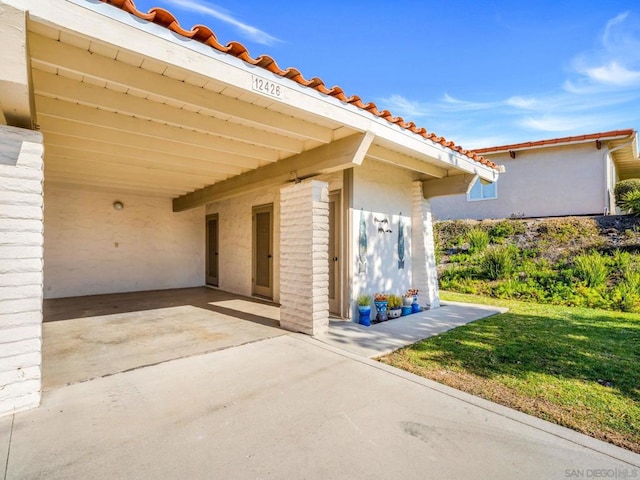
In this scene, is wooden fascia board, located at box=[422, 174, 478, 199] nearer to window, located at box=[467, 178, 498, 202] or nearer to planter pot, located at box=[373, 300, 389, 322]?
planter pot, located at box=[373, 300, 389, 322]

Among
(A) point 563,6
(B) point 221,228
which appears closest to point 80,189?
(B) point 221,228

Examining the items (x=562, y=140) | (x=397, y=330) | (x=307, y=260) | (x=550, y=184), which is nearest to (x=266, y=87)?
(x=307, y=260)

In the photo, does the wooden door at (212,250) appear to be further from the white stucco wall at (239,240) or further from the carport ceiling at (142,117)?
the carport ceiling at (142,117)

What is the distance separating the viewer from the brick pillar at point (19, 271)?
8.30 feet

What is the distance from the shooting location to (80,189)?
845 centimetres

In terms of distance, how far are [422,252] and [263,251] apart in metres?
3.82

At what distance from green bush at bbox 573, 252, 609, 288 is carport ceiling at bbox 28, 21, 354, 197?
7818mm

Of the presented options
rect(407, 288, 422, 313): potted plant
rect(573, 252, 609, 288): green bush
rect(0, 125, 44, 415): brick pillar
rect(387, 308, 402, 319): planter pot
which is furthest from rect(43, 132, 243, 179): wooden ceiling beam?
rect(573, 252, 609, 288): green bush

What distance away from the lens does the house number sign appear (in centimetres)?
306

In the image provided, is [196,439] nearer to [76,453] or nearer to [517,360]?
[76,453]

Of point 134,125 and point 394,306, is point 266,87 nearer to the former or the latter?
point 134,125

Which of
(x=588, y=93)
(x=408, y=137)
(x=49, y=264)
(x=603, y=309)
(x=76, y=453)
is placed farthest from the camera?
(x=588, y=93)

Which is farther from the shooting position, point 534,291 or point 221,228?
point 221,228

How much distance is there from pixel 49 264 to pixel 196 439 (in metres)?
8.31
